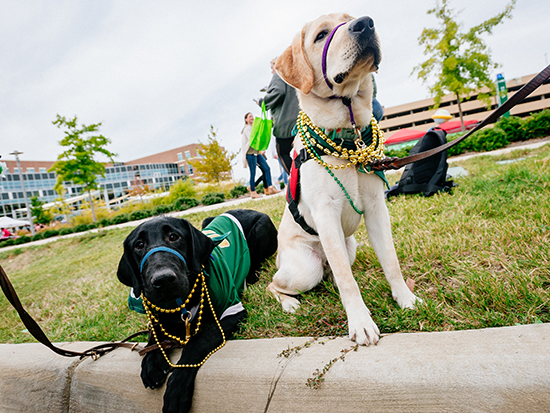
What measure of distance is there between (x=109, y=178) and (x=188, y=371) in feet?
342

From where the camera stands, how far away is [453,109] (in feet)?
213

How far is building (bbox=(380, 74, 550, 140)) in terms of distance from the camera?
61800mm

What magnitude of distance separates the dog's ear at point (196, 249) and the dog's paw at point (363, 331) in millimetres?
1050

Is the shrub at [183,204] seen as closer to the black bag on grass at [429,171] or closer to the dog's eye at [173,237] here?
the black bag on grass at [429,171]

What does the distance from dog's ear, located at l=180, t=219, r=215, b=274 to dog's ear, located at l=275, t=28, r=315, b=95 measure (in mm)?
1222

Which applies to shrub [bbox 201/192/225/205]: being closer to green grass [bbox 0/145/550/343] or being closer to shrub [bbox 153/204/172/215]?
shrub [bbox 153/204/172/215]

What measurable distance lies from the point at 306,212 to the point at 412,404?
1.32 meters

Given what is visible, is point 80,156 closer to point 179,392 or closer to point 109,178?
point 179,392

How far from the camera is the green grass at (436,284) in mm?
1738

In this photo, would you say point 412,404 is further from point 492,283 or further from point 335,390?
point 492,283

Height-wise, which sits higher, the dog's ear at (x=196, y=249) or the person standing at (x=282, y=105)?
the person standing at (x=282, y=105)

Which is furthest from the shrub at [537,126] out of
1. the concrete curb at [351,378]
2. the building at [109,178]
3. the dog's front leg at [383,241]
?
the building at [109,178]

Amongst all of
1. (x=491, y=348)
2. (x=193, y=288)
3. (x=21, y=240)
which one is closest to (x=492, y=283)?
(x=491, y=348)

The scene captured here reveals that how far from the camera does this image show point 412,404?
1.24 meters
